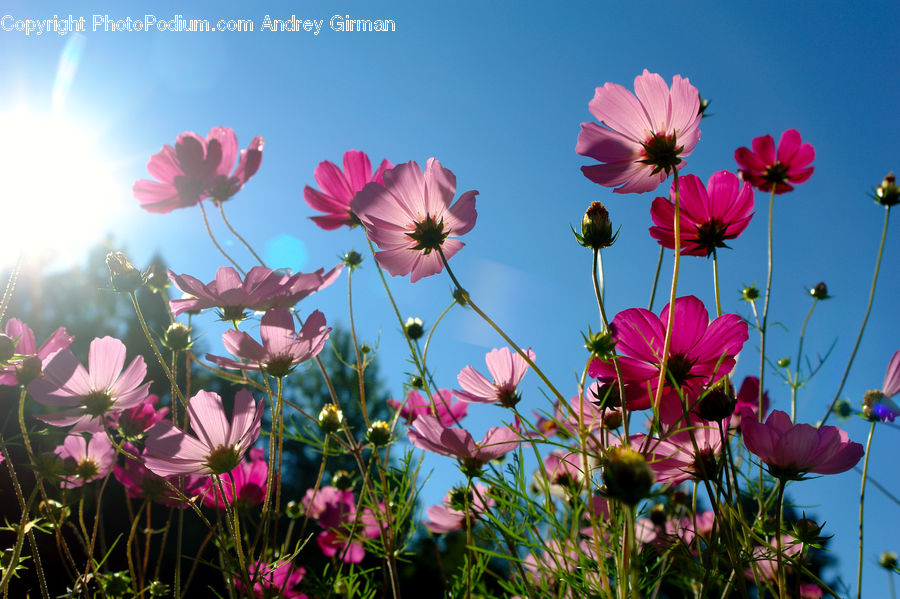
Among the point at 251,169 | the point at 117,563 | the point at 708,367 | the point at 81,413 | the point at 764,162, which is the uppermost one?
the point at 764,162

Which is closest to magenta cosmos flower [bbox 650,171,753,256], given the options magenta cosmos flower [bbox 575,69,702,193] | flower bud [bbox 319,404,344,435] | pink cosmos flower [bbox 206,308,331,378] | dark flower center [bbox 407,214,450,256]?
magenta cosmos flower [bbox 575,69,702,193]

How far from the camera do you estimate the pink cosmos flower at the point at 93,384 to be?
0.71 m

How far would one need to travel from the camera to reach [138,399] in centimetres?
76

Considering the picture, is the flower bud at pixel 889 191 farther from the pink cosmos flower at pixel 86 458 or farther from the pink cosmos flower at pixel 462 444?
the pink cosmos flower at pixel 86 458

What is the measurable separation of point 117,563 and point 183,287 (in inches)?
66.8

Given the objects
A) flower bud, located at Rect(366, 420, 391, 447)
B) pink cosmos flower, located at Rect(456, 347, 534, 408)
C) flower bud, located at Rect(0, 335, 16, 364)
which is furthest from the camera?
flower bud, located at Rect(366, 420, 391, 447)

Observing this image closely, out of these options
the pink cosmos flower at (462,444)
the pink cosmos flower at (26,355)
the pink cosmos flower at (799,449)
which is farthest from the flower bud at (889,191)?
the pink cosmos flower at (26,355)

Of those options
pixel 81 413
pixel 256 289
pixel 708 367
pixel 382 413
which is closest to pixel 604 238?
pixel 708 367

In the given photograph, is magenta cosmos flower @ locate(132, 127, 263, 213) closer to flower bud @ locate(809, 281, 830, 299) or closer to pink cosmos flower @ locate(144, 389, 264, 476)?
pink cosmos flower @ locate(144, 389, 264, 476)

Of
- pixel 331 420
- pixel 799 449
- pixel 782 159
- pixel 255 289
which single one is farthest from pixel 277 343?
pixel 782 159

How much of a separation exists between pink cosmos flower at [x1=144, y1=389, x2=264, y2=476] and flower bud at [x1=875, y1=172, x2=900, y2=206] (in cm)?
135

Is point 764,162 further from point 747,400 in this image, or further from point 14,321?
point 14,321

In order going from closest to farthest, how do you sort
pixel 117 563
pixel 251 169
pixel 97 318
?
pixel 251 169, pixel 117 563, pixel 97 318

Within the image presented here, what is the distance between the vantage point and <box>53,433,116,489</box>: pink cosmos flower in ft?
2.94
